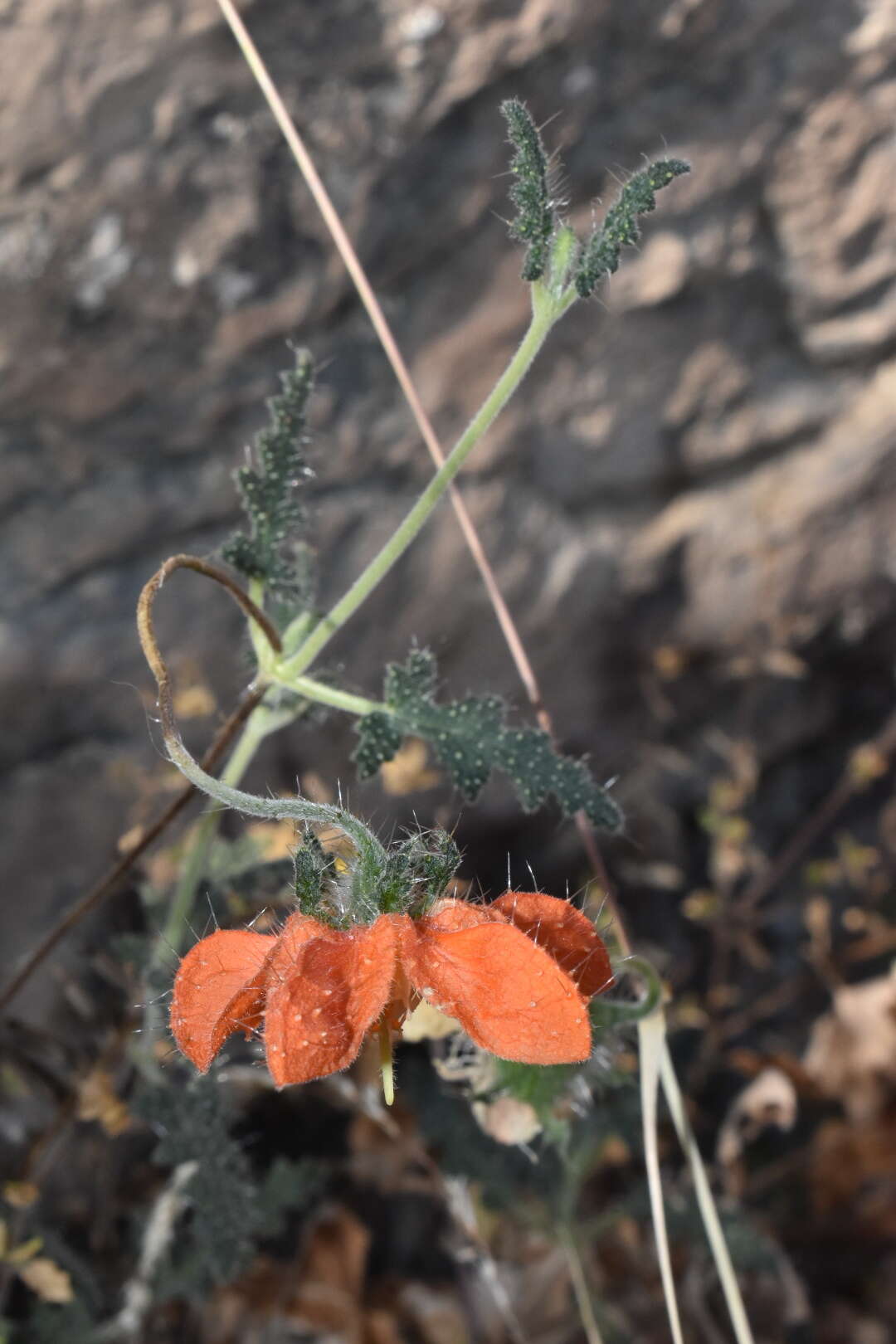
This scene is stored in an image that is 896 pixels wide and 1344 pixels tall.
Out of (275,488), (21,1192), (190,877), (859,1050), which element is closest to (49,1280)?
(21,1192)

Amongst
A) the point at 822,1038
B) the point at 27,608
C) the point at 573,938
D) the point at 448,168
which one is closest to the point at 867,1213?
the point at 822,1038

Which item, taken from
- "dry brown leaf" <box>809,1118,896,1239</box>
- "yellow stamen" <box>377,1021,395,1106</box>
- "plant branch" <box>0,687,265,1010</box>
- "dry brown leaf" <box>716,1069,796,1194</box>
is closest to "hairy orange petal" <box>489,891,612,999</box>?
"yellow stamen" <box>377,1021,395,1106</box>

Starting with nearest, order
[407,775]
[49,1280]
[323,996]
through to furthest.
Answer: [323,996], [49,1280], [407,775]

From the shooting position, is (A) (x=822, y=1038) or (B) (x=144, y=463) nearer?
(B) (x=144, y=463)

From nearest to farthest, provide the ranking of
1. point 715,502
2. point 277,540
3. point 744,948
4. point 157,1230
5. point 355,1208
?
1. point 277,540
2. point 157,1230
3. point 355,1208
4. point 715,502
5. point 744,948

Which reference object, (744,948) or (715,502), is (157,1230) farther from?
(715,502)

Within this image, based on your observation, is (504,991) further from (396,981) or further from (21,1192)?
(21,1192)

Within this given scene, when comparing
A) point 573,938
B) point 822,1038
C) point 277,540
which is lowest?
point 822,1038

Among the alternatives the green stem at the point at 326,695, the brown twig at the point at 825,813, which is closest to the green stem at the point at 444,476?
the green stem at the point at 326,695
